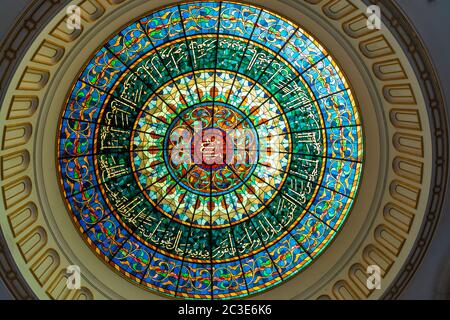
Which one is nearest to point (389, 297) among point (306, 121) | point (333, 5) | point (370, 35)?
point (306, 121)

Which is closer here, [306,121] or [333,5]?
[333,5]

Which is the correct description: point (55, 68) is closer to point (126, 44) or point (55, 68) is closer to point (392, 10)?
point (126, 44)

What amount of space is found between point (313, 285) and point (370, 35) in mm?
8558

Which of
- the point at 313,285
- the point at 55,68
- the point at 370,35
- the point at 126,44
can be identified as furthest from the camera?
the point at 313,285

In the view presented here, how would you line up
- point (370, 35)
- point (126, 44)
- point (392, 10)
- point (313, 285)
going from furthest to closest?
point (313, 285), point (126, 44), point (370, 35), point (392, 10)

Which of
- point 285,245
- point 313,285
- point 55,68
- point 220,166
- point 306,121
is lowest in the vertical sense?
point 313,285

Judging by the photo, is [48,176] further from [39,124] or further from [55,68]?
[55,68]

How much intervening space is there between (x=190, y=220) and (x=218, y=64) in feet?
18.7

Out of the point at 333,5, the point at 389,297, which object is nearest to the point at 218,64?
the point at 333,5

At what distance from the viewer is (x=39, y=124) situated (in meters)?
14.8

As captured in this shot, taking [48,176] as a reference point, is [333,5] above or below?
above

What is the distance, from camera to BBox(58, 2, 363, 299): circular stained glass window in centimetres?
1630

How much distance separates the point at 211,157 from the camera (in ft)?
58.4

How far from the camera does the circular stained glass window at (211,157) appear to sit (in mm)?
16297
